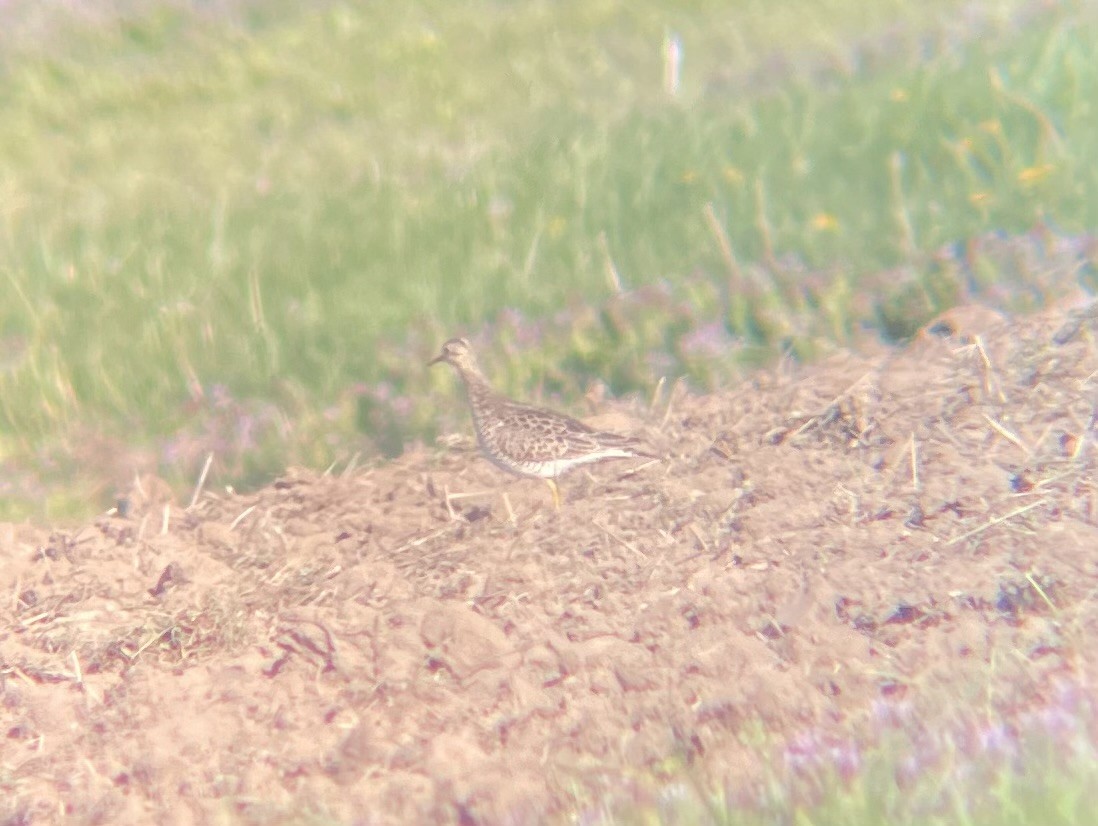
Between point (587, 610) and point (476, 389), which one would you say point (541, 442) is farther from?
point (587, 610)

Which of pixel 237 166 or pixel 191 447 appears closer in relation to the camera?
pixel 191 447

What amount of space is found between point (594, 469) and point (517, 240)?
199cm

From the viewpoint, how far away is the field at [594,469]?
4676 mm

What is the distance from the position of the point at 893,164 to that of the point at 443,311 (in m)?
2.65

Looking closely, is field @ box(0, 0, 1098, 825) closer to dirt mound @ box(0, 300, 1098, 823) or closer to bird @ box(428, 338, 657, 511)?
dirt mound @ box(0, 300, 1098, 823)

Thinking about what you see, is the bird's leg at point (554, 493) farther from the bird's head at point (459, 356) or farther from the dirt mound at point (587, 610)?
the bird's head at point (459, 356)

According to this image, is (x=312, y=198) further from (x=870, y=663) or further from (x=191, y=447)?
(x=870, y=663)

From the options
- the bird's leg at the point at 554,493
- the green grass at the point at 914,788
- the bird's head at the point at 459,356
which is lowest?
the bird's leg at the point at 554,493

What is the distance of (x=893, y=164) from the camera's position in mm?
8469

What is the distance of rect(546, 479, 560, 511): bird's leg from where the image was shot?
6326 mm

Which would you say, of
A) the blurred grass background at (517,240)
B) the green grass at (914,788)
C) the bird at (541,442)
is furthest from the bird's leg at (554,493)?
the green grass at (914,788)

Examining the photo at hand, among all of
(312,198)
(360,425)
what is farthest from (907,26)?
(360,425)

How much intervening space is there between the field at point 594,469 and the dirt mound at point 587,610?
0.06 feet

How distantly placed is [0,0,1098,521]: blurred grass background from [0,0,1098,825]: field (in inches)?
1.1
